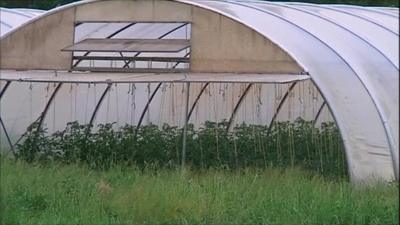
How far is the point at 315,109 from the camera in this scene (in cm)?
1351

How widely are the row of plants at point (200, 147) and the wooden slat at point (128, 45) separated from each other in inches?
53.5

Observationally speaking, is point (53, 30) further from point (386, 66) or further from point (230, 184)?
point (386, 66)

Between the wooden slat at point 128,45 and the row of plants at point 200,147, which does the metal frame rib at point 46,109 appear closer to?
the row of plants at point 200,147

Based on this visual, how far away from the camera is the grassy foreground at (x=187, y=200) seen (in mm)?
6793

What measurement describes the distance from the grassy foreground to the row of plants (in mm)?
1589

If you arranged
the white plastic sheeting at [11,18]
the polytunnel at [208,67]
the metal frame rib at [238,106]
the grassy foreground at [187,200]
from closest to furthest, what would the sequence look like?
1. the grassy foreground at [187,200]
2. the polytunnel at [208,67]
3. the metal frame rib at [238,106]
4. the white plastic sheeting at [11,18]

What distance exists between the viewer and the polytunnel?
9.12 meters

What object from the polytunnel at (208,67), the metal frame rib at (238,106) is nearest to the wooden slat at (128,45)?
the polytunnel at (208,67)

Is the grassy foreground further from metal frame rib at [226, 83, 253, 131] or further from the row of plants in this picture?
metal frame rib at [226, 83, 253, 131]

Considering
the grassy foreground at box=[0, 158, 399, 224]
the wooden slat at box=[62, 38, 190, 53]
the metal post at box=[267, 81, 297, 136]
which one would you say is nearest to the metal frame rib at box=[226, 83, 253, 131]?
the metal post at box=[267, 81, 297, 136]

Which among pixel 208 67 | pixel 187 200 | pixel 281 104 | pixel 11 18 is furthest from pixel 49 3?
pixel 187 200

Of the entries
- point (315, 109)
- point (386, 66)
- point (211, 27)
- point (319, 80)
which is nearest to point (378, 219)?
point (386, 66)

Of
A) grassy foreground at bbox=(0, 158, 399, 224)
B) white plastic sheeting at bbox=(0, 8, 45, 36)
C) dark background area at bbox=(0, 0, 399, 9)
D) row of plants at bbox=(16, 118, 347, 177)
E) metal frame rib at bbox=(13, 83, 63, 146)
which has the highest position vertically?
dark background area at bbox=(0, 0, 399, 9)

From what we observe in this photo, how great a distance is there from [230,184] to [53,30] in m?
4.22
